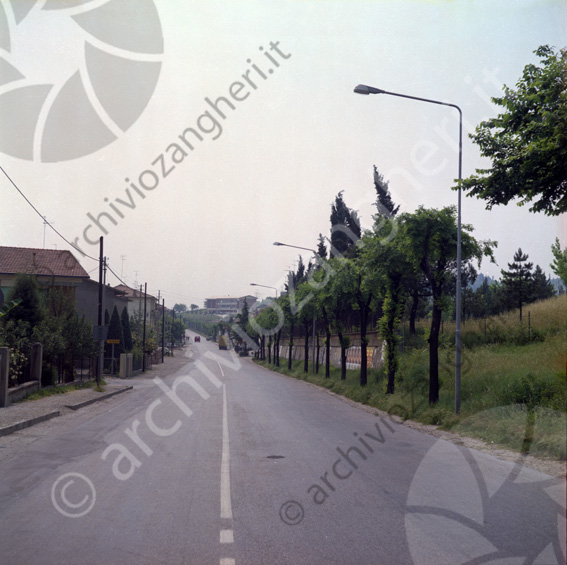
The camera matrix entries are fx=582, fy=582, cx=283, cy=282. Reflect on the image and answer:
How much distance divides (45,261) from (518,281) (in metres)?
42.5

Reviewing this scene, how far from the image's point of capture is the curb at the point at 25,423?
44.2 feet

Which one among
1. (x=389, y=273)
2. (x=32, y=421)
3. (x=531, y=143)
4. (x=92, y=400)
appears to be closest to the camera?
(x=531, y=143)

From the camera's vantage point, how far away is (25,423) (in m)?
14.8

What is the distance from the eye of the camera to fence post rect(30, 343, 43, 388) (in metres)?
22.7

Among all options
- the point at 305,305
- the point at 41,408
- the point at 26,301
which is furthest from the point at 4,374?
the point at 305,305

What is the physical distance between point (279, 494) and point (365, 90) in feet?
32.3

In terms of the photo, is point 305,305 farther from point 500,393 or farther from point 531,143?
point 531,143

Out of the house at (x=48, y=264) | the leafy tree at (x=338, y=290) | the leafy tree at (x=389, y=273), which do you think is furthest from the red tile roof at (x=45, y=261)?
the leafy tree at (x=389, y=273)

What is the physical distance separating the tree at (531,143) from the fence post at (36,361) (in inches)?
679

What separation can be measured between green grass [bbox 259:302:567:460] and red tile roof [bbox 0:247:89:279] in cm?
3610

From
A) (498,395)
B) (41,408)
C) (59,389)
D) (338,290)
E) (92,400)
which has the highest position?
(338,290)

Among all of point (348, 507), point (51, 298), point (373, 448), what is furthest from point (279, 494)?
point (51, 298)

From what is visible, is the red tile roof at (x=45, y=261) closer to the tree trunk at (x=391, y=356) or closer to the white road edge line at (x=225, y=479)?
the tree trunk at (x=391, y=356)

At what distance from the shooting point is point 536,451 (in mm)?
10727
